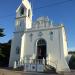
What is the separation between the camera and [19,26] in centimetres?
3381

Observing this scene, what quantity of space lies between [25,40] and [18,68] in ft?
23.4

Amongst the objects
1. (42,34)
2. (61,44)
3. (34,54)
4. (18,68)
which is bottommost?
(18,68)

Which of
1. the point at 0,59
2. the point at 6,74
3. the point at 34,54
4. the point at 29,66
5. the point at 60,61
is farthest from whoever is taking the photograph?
the point at 0,59

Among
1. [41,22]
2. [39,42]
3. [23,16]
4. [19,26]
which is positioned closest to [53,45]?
[39,42]

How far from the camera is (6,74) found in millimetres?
16406

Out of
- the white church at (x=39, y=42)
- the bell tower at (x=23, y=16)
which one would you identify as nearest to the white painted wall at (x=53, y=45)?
the white church at (x=39, y=42)

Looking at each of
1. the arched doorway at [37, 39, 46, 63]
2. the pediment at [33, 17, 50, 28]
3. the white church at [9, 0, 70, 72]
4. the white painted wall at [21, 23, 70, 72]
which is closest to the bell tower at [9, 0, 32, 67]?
the white church at [9, 0, 70, 72]

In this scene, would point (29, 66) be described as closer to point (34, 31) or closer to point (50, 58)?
point (50, 58)

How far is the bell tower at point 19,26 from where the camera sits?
31.9m

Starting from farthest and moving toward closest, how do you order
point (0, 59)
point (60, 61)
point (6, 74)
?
point (0, 59)
point (60, 61)
point (6, 74)

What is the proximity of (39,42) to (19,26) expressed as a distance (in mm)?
6202

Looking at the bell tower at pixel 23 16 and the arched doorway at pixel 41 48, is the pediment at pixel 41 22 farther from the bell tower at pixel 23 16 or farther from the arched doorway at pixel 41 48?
the arched doorway at pixel 41 48

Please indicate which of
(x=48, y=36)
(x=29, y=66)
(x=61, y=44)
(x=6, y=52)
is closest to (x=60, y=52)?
(x=61, y=44)

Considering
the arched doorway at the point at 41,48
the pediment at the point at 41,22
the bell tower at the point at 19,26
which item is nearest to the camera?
the arched doorway at the point at 41,48
